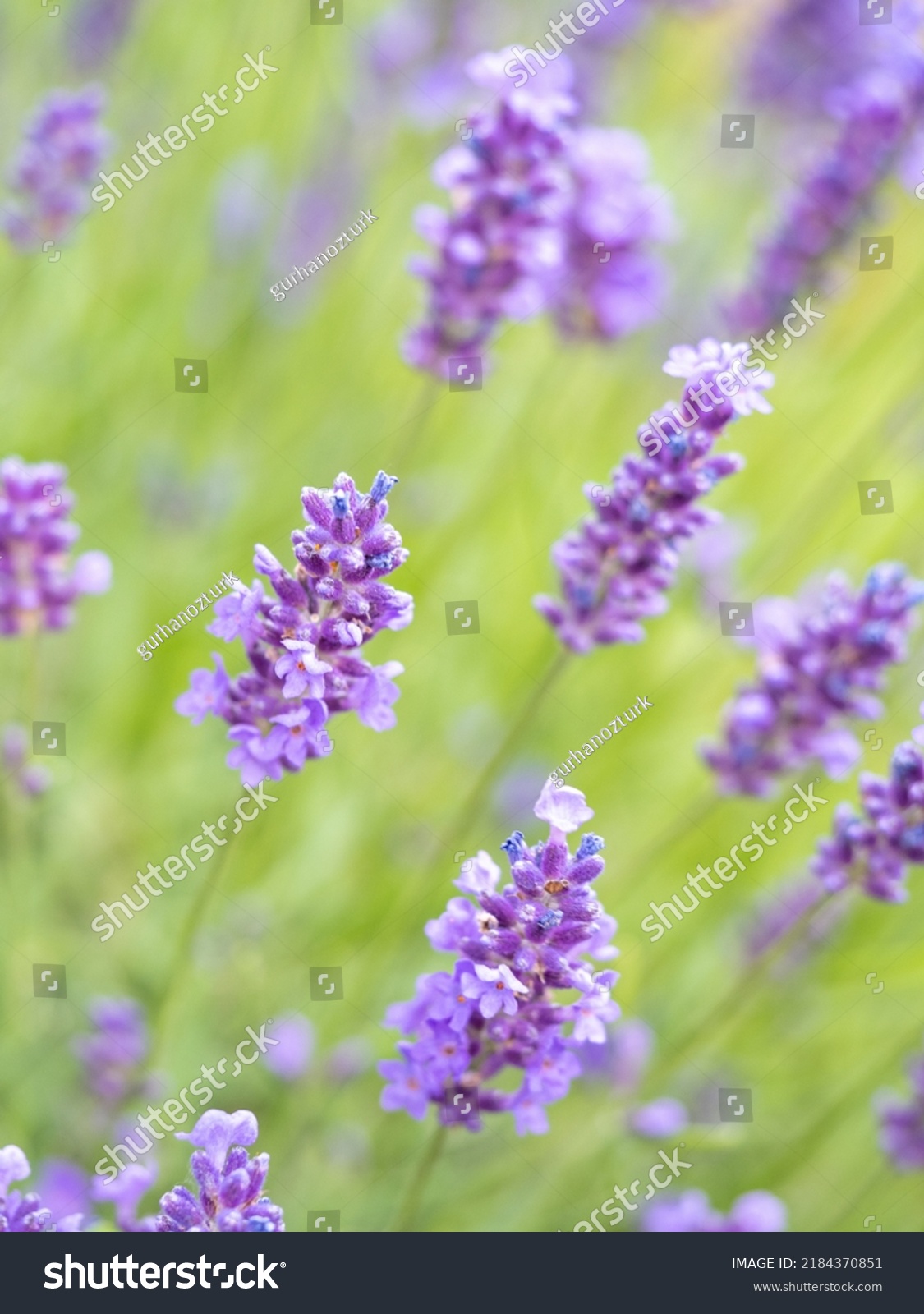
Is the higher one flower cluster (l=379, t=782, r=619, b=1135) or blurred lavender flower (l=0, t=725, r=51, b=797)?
blurred lavender flower (l=0, t=725, r=51, b=797)

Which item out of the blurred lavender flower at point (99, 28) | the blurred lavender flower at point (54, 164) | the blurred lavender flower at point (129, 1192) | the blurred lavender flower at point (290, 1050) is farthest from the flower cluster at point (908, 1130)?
the blurred lavender flower at point (99, 28)

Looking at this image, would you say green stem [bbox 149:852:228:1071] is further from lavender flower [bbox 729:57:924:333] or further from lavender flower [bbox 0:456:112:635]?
lavender flower [bbox 729:57:924:333]

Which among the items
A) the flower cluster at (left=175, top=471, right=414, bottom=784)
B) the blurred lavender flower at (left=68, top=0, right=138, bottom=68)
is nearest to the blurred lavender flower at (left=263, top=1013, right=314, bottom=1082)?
the flower cluster at (left=175, top=471, right=414, bottom=784)

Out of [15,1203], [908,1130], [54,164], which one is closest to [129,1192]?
[15,1203]

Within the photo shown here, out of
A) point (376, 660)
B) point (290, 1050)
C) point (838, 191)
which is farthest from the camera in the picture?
point (376, 660)

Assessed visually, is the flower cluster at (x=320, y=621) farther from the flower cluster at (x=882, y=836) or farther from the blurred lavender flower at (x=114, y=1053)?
the blurred lavender flower at (x=114, y=1053)

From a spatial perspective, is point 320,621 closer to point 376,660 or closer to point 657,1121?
point 657,1121

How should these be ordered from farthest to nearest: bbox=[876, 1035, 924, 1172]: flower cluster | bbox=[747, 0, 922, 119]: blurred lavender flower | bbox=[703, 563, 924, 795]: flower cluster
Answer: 1. bbox=[747, 0, 922, 119]: blurred lavender flower
2. bbox=[876, 1035, 924, 1172]: flower cluster
3. bbox=[703, 563, 924, 795]: flower cluster
